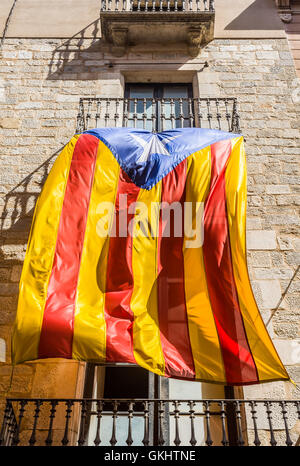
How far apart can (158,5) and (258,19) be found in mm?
1937

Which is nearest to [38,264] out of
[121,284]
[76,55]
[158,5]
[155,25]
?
[121,284]

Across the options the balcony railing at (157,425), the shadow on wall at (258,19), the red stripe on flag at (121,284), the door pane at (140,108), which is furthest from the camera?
the shadow on wall at (258,19)

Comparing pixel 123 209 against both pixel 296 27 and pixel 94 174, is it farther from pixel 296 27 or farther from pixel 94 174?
pixel 296 27

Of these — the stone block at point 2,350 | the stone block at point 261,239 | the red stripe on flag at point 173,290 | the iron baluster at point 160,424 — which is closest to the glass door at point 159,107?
the red stripe on flag at point 173,290

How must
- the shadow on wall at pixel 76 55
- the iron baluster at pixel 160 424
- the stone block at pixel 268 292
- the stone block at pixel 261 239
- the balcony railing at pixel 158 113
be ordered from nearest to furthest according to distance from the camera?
1. the iron baluster at pixel 160 424
2. the stone block at pixel 268 292
3. the stone block at pixel 261 239
4. the balcony railing at pixel 158 113
5. the shadow on wall at pixel 76 55

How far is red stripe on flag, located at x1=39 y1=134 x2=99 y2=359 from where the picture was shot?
146 inches

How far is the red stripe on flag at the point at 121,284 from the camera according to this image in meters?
3.75

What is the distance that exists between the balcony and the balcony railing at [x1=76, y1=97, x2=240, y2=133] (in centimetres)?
127

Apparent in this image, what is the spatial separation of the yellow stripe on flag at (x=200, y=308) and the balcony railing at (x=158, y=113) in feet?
6.29

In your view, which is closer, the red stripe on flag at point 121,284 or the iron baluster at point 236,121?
the red stripe on flag at point 121,284

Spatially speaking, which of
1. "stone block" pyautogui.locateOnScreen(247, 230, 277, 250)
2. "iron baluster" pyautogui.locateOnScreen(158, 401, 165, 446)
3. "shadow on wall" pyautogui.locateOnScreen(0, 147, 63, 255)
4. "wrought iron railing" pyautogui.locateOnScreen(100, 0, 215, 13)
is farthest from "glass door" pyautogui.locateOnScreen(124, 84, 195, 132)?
"iron baluster" pyautogui.locateOnScreen(158, 401, 165, 446)

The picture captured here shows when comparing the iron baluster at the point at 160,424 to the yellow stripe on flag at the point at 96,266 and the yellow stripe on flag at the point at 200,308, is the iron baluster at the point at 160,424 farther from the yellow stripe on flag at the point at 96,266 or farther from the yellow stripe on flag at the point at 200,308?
the yellow stripe on flag at the point at 96,266

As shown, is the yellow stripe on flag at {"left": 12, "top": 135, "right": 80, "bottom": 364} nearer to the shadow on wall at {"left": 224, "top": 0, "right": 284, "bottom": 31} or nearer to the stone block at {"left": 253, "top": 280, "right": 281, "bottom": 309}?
the stone block at {"left": 253, "top": 280, "right": 281, "bottom": 309}

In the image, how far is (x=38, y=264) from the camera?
422 centimetres
